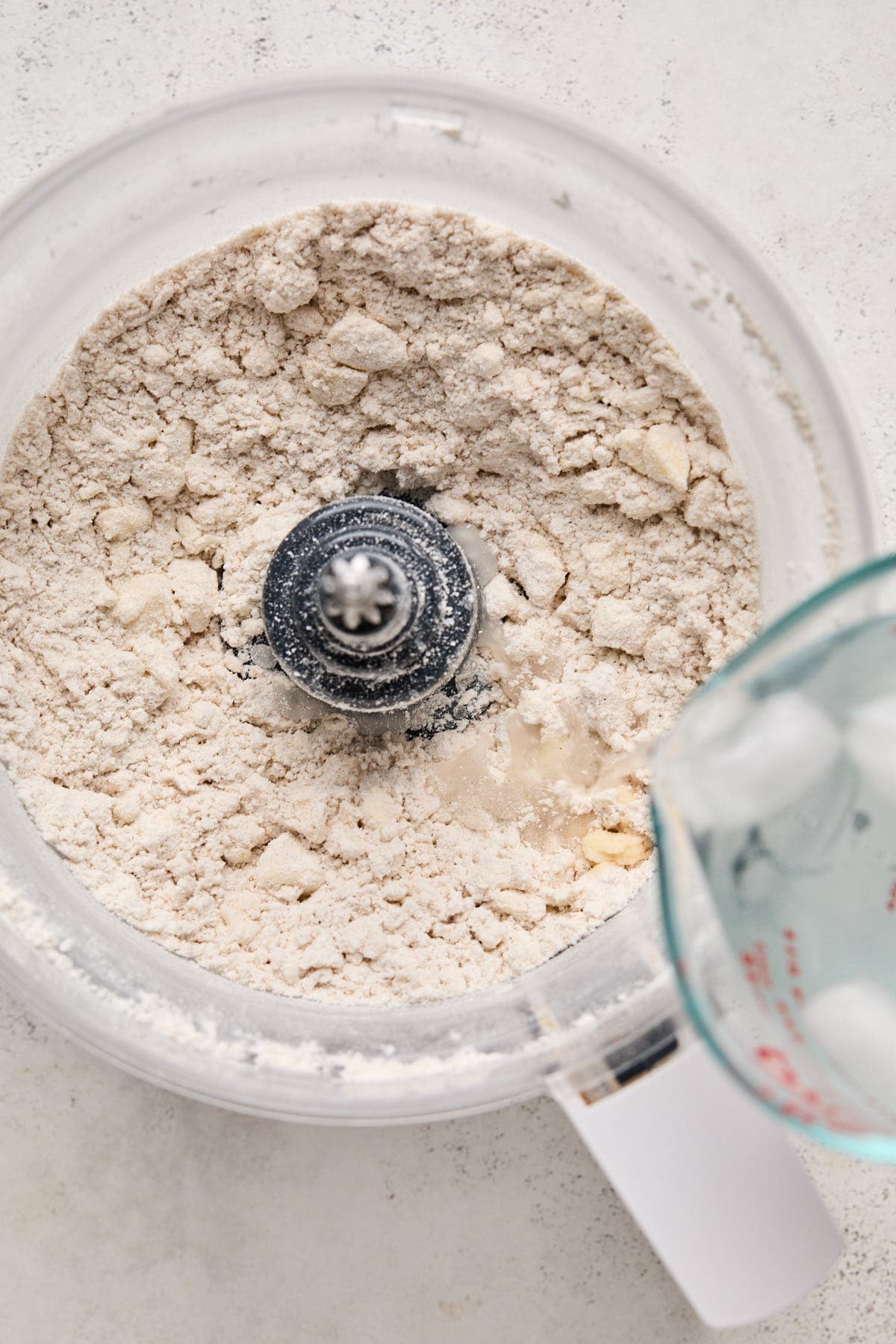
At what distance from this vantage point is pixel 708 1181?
27.7 inches

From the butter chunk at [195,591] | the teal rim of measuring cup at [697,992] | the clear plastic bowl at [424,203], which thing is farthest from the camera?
the butter chunk at [195,591]

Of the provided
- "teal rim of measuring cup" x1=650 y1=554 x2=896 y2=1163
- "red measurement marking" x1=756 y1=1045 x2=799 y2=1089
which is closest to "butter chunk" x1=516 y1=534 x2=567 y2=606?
"teal rim of measuring cup" x1=650 y1=554 x2=896 y2=1163

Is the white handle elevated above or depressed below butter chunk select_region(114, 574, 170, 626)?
below

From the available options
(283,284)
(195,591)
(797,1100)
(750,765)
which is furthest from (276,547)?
(797,1100)

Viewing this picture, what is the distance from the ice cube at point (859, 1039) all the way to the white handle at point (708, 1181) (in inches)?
2.5

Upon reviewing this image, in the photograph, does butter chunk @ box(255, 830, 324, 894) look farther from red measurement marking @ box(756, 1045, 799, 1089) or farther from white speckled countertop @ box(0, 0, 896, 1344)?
red measurement marking @ box(756, 1045, 799, 1089)

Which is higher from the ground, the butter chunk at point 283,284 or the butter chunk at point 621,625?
the butter chunk at point 283,284

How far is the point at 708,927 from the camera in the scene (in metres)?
0.63

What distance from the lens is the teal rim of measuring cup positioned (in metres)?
0.61

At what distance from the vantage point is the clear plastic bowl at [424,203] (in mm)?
763

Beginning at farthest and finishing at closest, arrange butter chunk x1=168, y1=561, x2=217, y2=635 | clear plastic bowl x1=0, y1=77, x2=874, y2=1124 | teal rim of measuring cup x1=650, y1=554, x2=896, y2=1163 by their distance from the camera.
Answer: butter chunk x1=168, y1=561, x2=217, y2=635 < clear plastic bowl x1=0, y1=77, x2=874, y2=1124 < teal rim of measuring cup x1=650, y1=554, x2=896, y2=1163

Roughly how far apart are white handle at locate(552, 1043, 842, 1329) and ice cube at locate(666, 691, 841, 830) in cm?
17

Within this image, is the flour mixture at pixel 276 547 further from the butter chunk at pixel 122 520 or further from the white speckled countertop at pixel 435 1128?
the white speckled countertop at pixel 435 1128

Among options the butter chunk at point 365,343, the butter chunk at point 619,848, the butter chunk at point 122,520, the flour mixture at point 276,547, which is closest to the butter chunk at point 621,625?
the flour mixture at point 276,547
